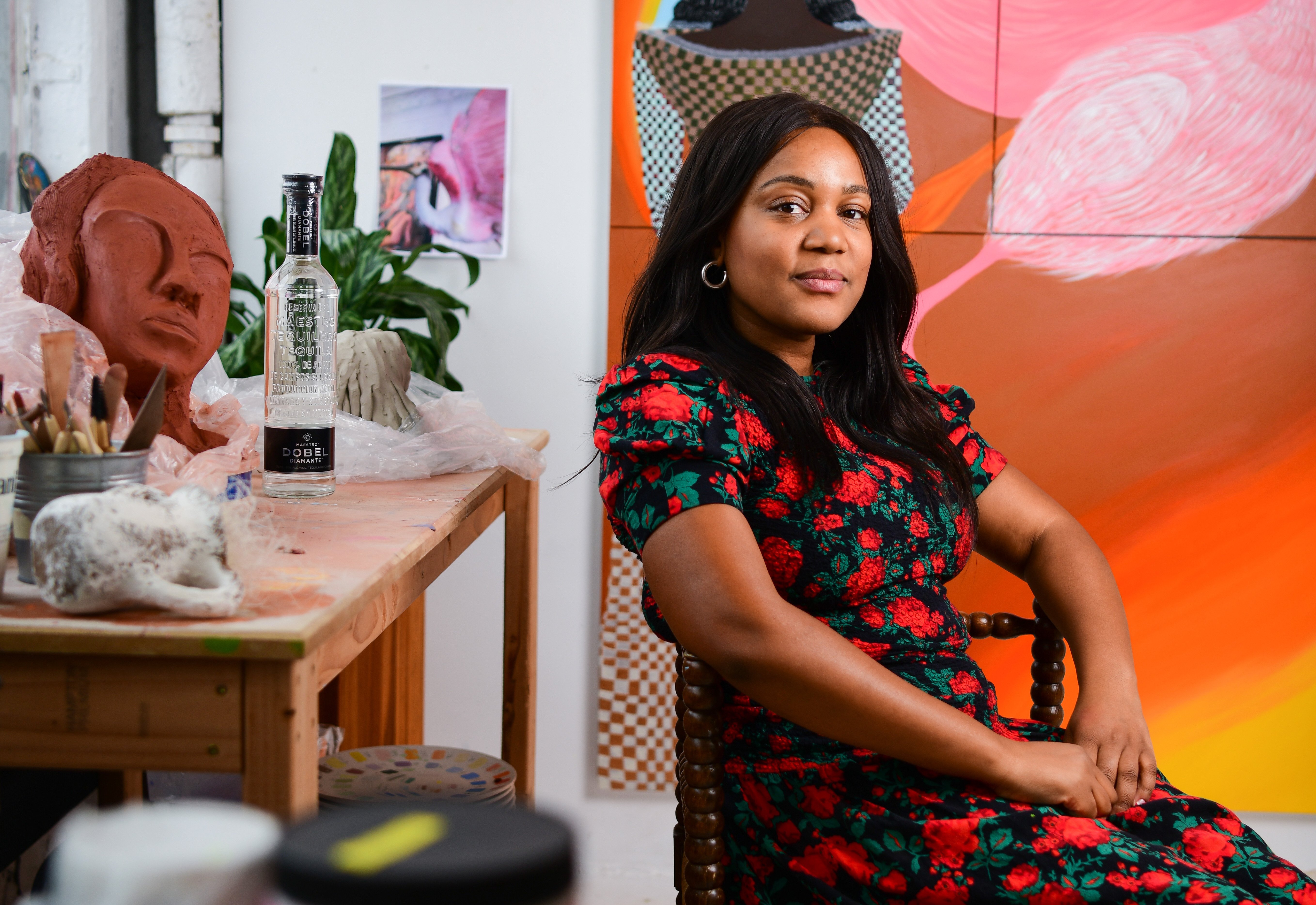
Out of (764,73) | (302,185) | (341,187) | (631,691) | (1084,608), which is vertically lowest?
(631,691)

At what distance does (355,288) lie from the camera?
82.9 inches

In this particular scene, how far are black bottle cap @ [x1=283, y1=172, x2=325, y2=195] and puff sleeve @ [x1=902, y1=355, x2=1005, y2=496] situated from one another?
84 cm

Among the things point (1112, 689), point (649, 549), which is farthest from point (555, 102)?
point (1112, 689)

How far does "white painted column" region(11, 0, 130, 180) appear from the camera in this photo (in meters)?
2.23

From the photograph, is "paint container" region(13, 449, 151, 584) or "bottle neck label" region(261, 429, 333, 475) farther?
"bottle neck label" region(261, 429, 333, 475)

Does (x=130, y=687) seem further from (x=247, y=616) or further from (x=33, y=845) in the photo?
(x=33, y=845)

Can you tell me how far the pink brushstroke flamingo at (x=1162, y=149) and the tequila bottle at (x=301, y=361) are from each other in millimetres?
1486

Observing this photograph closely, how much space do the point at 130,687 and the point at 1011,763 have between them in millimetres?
845

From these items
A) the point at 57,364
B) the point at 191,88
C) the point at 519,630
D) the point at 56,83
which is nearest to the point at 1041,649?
the point at 519,630

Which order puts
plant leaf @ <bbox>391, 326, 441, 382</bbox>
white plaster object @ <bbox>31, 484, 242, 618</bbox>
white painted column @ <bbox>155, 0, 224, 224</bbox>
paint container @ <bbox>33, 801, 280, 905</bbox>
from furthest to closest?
white painted column @ <bbox>155, 0, 224, 224</bbox> < plant leaf @ <bbox>391, 326, 441, 382</bbox> < white plaster object @ <bbox>31, 484, 242, 618</bbox> < paint container @ <bbox>33, 801, 280, 905</bbox>

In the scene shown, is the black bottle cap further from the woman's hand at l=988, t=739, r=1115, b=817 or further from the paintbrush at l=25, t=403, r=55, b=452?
the woman's hand at l=988, t=739, r=1115, b=817

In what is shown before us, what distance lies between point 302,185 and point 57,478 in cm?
53

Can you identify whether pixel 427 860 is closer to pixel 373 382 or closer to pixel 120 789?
pixel 373 382

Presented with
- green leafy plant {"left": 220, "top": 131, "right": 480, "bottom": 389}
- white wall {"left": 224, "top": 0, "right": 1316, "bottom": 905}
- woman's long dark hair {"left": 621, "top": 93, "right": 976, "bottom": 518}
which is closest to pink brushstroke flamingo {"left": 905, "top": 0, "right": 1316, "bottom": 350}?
white wall {"left": 224, "top": 0, "right": 1316, "bottom": 905}
